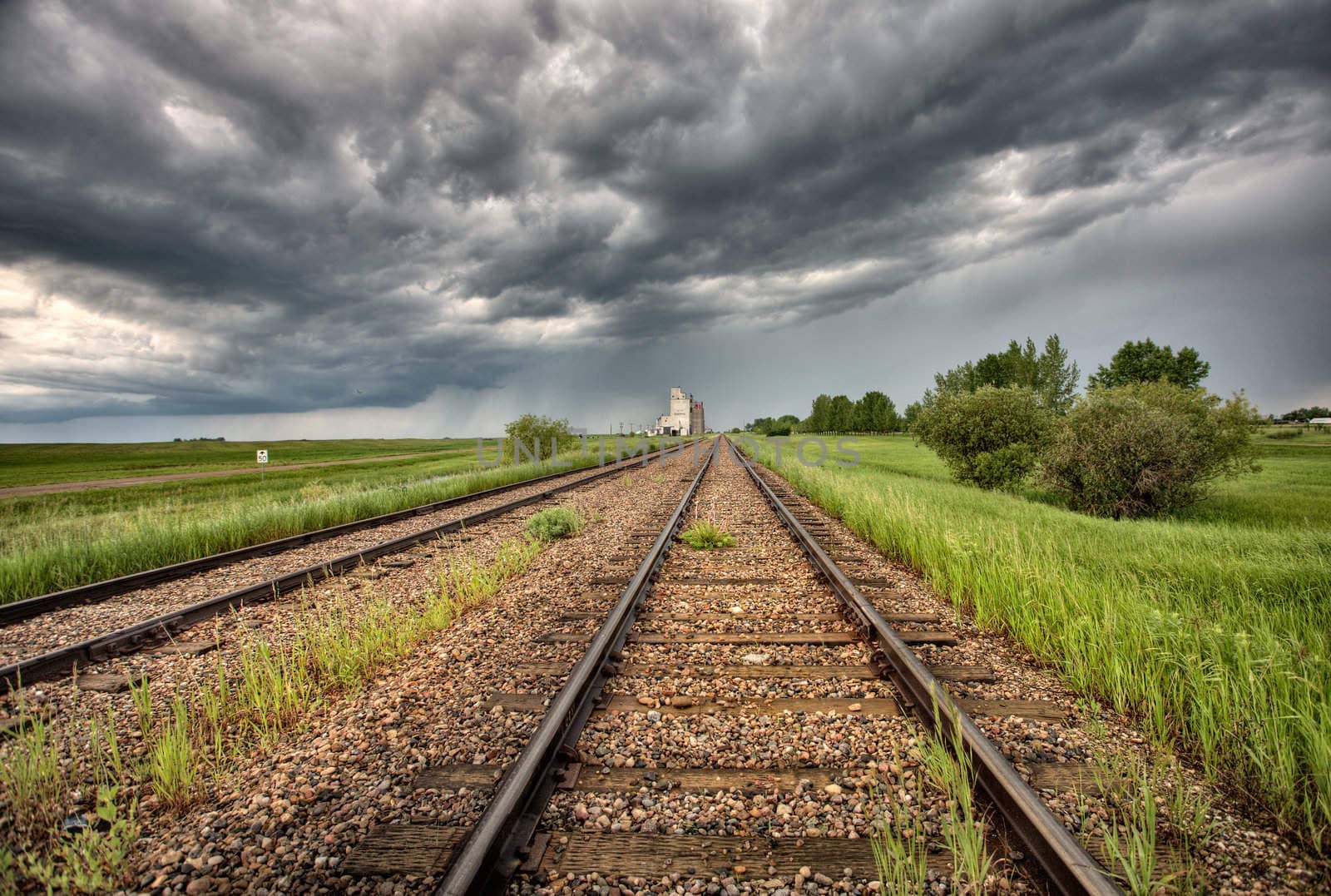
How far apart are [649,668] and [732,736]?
0.99 m

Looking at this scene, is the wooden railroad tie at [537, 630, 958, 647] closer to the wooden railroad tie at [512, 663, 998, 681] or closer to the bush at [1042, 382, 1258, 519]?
the wooden railroad tie at [512, 663, 998, 681]

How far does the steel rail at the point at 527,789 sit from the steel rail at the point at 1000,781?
6.20 ft

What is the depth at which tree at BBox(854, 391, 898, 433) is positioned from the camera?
95.3 meters

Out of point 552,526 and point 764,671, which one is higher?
point 552,526

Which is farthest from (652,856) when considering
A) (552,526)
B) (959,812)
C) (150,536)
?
(150,536)

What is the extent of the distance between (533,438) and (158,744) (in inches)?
1176

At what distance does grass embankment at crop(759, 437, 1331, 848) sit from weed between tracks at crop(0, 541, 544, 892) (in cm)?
495

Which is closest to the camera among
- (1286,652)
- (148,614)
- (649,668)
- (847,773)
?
(847,773)

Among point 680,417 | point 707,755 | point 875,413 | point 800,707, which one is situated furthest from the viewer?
point 680,417

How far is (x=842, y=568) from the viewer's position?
6.38 meters

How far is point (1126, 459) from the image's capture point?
1161cm

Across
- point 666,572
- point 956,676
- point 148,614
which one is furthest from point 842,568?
point 148,614

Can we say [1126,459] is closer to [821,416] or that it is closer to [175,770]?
[175,770]

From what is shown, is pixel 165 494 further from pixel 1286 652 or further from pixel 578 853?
pixel 1286 652
